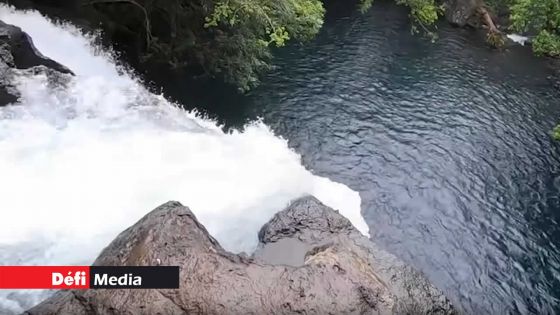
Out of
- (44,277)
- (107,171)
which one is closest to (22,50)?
(107,171)

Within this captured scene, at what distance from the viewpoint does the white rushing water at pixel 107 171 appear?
33.1 feet

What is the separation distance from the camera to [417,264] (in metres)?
12.9

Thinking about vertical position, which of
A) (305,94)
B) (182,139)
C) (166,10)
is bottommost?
(305,94)

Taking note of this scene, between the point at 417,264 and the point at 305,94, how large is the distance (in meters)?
11.0

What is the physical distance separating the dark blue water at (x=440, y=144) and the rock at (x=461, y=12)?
4.73 meters

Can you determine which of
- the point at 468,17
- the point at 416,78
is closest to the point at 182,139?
the point at 416,78

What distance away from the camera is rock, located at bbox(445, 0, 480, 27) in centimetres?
3484

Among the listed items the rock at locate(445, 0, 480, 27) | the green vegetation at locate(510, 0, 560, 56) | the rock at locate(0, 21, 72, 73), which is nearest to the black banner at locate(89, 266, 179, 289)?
the rock at locate(0, 21, 72, 73)

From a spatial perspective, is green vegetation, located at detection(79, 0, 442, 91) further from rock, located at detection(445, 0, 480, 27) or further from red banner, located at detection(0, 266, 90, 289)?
rock, located at detection(445, 0, 480, 27)

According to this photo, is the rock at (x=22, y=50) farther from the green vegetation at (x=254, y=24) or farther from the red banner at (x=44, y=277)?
the red banner at (x=44, y=277)

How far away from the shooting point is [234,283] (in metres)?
8.44

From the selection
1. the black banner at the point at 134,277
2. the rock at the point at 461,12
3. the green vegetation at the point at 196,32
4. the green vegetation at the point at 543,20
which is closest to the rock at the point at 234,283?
the black banner at the point at 134,277

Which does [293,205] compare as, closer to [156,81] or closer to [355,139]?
[355,139]

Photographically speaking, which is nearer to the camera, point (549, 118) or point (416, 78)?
point (549, 118)
